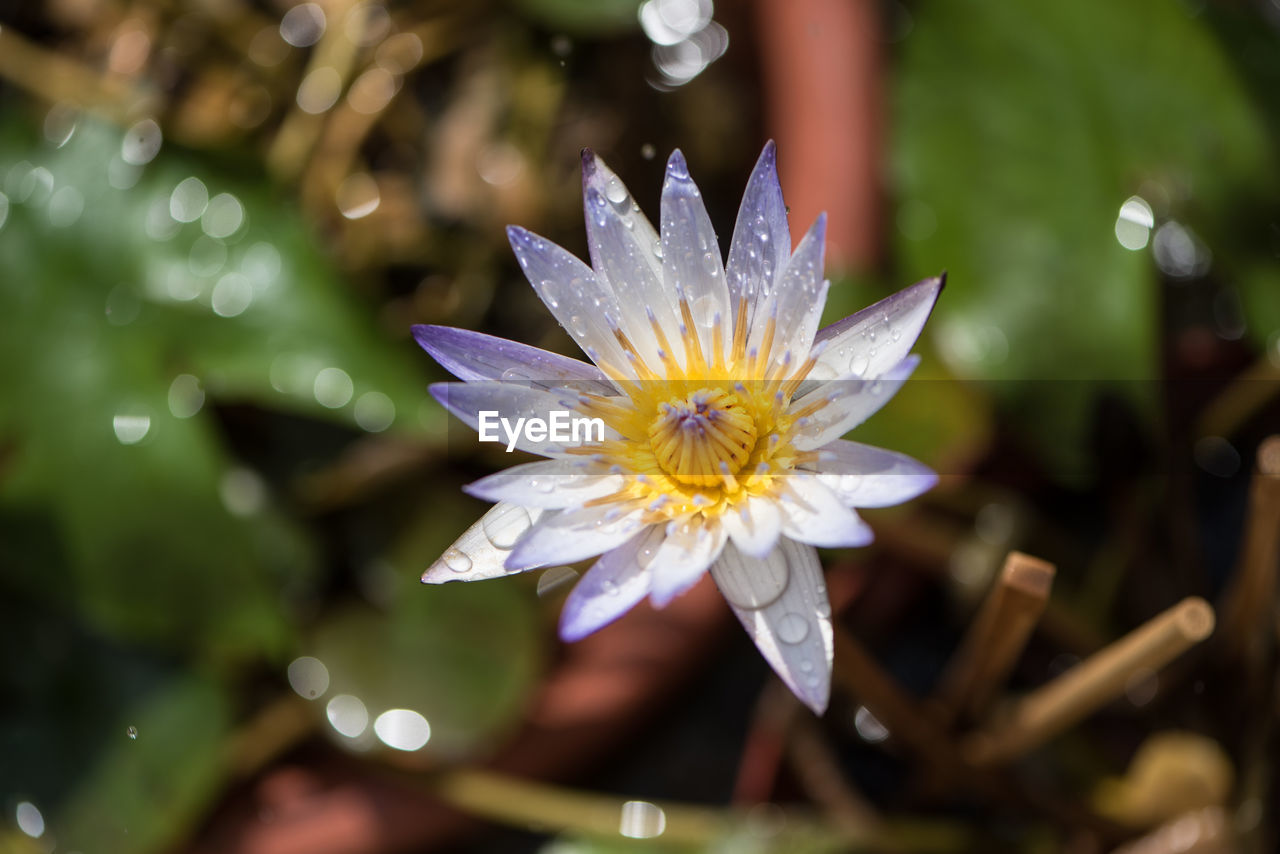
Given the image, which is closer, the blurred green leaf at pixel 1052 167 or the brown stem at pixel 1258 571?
the brown stem at pixel 1258 571

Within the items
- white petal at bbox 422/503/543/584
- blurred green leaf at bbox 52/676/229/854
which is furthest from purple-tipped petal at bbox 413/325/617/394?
blurred green leaf at bbox 52/676/229/854

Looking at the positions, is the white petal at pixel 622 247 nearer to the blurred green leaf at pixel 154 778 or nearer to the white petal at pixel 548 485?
the white petal at pixel 548 485

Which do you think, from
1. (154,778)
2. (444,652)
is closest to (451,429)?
(444,652)

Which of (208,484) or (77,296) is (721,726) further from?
(77,296)

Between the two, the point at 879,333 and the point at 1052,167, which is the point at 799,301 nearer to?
the point at 879,333

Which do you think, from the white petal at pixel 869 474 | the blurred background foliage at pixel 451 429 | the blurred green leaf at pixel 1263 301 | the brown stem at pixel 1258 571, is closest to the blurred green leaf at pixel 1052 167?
the blurred background foliage at pixel 451 429

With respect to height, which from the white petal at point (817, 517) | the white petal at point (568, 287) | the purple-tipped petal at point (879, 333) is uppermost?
the purple-tipped petal at point (879, 333)
